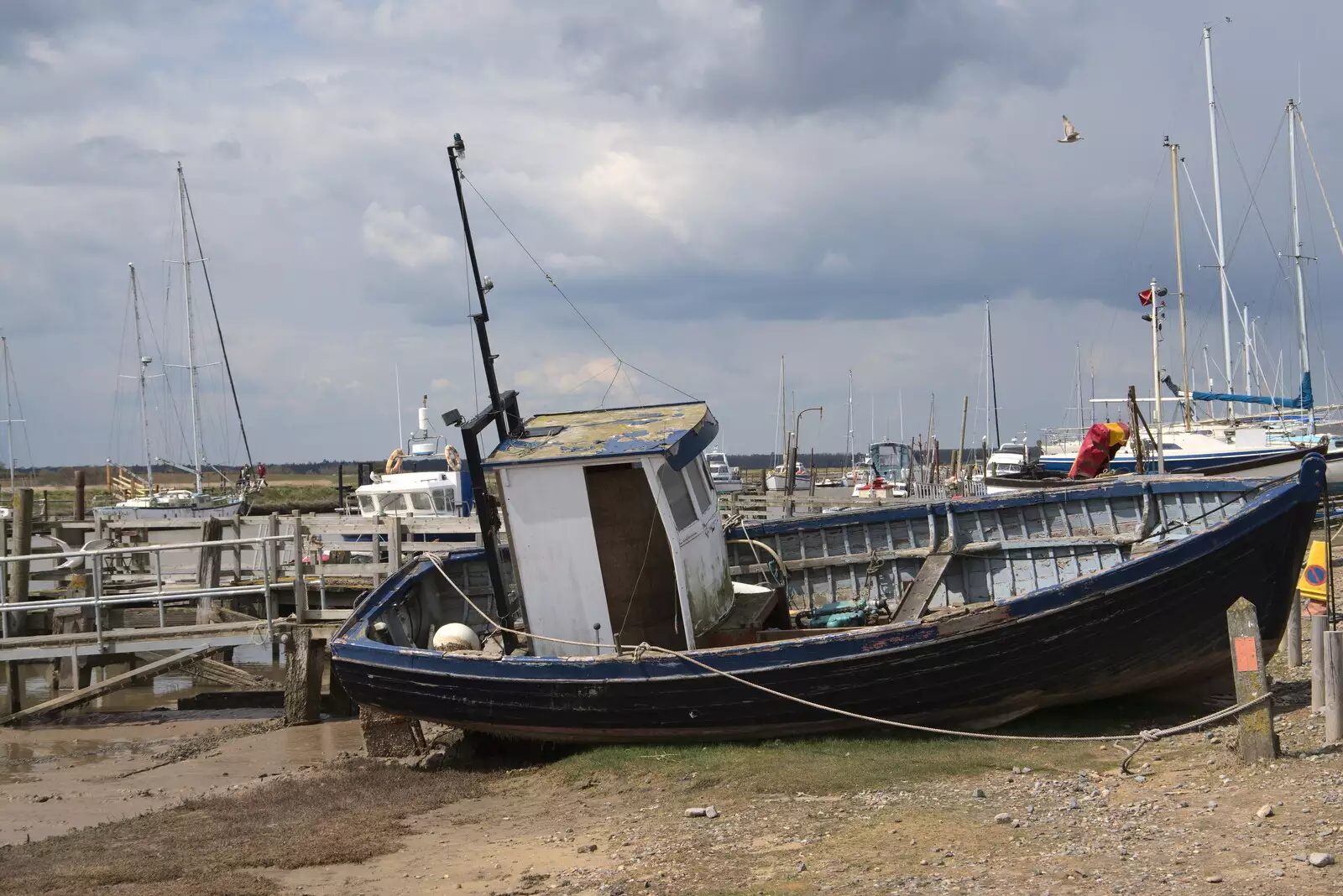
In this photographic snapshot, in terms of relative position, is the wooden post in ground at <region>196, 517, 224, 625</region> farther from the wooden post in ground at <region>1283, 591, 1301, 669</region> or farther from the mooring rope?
the wooden post in ground at <region>1283, 591, 1301, 669</region>

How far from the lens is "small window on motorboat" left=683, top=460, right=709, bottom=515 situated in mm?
11331

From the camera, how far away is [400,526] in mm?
18281

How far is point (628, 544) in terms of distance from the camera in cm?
1089

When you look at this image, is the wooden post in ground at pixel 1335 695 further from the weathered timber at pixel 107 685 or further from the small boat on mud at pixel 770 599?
the weathered timber at pixel 107 685

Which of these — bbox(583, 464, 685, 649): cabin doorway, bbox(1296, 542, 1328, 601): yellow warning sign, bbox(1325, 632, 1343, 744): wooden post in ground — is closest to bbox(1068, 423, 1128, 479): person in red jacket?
bbox(1296, 542, 1328, 601): yellow warning sign

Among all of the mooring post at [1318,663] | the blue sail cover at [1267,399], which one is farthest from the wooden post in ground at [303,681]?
the blue sail cover at [1267,399]

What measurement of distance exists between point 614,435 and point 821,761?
3.64 meters

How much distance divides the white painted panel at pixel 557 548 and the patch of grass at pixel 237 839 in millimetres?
1692

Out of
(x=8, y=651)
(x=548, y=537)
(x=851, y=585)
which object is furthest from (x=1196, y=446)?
(x=8, y=651)

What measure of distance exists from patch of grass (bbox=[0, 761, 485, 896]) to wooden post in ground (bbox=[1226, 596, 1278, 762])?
19.6 feet

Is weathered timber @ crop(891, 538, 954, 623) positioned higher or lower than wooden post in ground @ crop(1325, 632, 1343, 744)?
higher

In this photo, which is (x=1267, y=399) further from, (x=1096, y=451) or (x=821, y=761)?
(x=821, y=761)

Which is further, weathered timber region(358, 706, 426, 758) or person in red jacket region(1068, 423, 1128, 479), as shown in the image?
person in red jacket region(1068, 423, 1128, 479)

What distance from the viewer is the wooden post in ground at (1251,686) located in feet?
25.5
